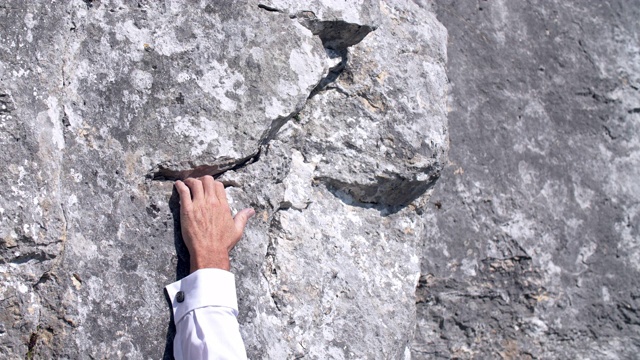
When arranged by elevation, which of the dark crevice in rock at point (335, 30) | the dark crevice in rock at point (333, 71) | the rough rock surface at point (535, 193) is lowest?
the rough rock surface at point (535, 193)

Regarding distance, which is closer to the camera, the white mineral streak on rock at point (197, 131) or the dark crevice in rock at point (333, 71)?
the white mineral streak on rock at point (197, 131)

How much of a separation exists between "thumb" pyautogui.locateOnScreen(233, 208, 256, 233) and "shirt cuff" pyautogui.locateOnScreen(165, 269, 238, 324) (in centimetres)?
16

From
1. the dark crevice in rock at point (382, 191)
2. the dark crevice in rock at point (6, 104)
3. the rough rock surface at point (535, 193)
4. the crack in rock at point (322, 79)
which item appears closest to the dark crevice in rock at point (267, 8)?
the crack in rock at point (322, 79)

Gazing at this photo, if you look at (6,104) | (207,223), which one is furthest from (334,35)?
(6,104)

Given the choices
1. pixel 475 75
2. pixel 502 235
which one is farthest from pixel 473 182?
pixel 475 75

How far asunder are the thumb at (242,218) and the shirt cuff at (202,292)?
0.16 meters

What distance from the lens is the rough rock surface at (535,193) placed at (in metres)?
3.01

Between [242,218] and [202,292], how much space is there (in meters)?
0.27

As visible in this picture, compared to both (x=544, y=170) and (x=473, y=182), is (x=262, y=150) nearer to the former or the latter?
(x=473, y=182)

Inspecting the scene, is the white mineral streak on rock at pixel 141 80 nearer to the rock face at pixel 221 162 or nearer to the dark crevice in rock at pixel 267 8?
the rock face at pixel 221 162

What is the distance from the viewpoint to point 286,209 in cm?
259

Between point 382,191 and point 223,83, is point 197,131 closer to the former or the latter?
point 223,83

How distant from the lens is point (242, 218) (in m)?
2.39

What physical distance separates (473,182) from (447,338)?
563mm
